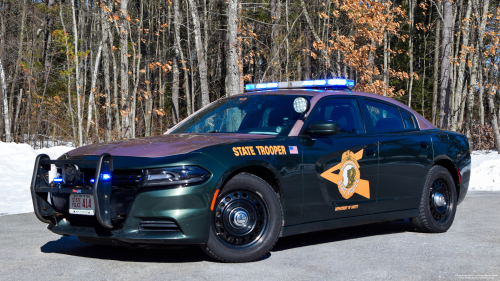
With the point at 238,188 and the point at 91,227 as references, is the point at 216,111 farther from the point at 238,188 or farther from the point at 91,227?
the point at 91,227

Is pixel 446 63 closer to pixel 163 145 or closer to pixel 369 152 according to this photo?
pixel 369 152

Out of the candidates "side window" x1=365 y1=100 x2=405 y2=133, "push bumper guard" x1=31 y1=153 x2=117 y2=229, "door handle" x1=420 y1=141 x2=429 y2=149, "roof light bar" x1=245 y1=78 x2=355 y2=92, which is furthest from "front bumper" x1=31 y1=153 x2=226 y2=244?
"door handle" x1=420 y1=141 x2=429 y2=149

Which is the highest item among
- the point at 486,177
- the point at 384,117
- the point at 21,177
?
the point at 384,117

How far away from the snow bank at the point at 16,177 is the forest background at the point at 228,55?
14.3ft

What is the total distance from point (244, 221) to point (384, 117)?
2.50 meters

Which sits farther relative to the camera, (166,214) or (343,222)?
(343,222)

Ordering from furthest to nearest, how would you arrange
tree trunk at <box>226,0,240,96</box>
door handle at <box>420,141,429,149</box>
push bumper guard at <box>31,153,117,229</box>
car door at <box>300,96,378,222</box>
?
tree trunk at <box>226,0,240,96</box> < door handle at <box>420,141,429,149</box> < car door at <box>300,96,378,222</box> < push bumper guard at <box>31,153,117,229</box>

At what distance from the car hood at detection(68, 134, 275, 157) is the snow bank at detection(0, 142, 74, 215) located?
4.23 metres

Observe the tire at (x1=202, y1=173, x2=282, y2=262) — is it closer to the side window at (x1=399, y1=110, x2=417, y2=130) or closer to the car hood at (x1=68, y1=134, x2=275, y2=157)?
the car hood at (x1=68, y1=134, x2=275, y2=157)

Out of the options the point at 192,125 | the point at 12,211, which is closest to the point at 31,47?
the point at 12,211

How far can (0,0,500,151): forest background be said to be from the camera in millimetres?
19375

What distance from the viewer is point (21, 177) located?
39.1 feet

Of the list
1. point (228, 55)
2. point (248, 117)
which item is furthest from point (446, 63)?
point (248, 117)

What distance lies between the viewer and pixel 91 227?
15.3ft
